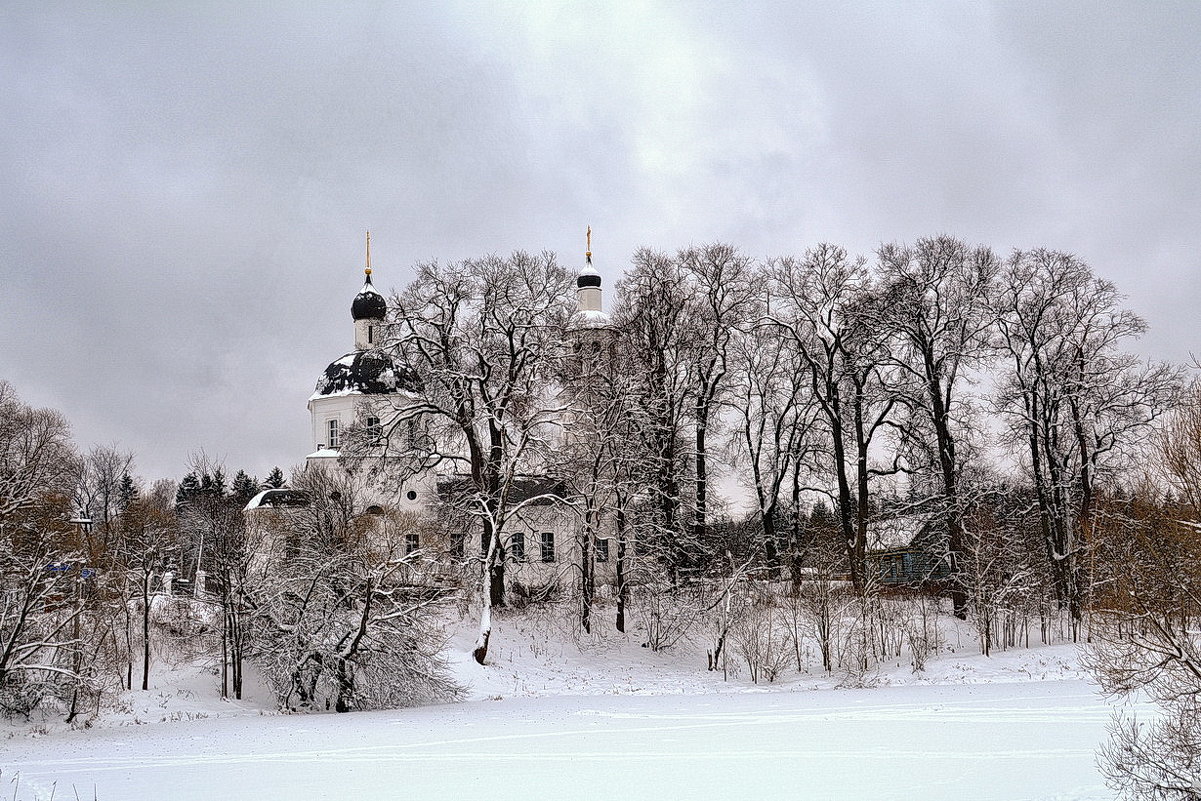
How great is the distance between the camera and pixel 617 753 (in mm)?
15859

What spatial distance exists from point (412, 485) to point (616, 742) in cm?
2971

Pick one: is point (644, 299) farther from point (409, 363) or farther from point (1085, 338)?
point (1085, 338)

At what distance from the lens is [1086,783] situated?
13102 millimetres

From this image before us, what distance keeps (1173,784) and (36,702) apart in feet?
67.7

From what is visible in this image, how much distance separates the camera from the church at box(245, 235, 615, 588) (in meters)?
31.3

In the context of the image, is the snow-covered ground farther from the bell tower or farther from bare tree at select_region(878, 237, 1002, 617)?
the bell tower

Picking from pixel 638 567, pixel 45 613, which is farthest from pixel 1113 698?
pixel 45 613

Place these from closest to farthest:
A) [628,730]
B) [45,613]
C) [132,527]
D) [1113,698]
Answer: [628,730] → [1113,698] → [45,613] → [132,527]

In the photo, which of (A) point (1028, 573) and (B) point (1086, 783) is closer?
(B) point (1086, 783)

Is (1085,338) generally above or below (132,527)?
above

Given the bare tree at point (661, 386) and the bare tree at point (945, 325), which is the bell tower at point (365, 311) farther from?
the bare tree at point (945, 325)

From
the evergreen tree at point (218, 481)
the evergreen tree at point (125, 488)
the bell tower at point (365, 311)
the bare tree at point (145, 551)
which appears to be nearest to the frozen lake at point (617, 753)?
the bare tree at point (145, 551)

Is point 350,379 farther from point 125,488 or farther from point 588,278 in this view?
point 125,488

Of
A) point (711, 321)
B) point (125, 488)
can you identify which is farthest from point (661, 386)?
point (125, 488)
